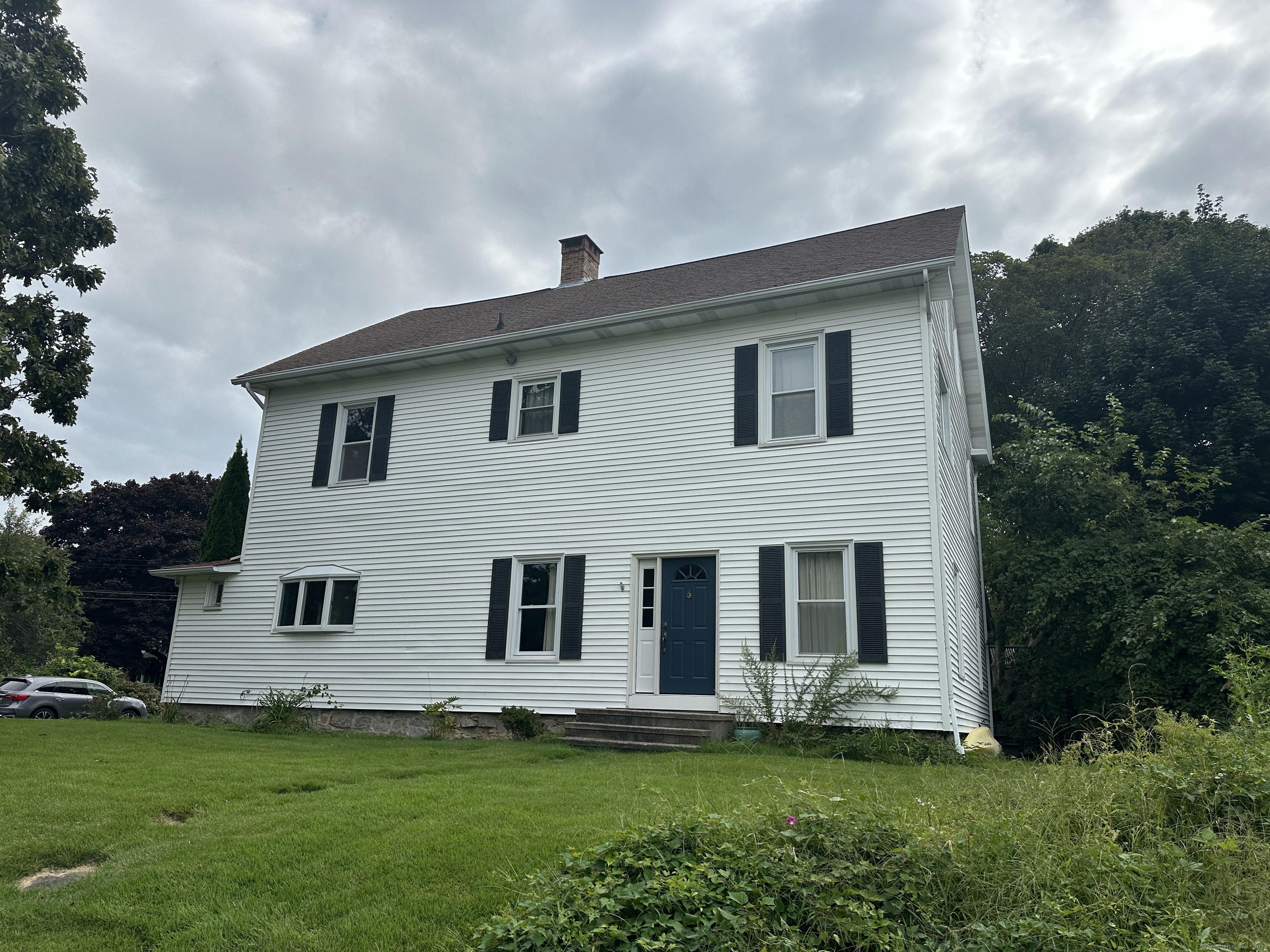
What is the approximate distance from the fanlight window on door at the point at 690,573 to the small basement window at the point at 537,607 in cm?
182

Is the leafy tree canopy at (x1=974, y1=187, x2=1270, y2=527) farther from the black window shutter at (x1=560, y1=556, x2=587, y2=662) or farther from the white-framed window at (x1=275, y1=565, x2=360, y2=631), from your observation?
the white-framed window at (x1=275, y1=565, x2=360, y2=631)

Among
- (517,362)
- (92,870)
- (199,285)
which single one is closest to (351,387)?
(517,362)

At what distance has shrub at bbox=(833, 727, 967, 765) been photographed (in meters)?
9.24

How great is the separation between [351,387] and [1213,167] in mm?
24059

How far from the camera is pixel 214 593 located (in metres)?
14.8

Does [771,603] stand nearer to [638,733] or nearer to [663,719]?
[663,719]

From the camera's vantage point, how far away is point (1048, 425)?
16719mm

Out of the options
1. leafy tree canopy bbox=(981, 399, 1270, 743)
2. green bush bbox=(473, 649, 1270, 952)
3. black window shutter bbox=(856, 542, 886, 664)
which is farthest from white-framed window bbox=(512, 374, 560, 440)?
green bush bbox=(473, 649, 1270, 952)

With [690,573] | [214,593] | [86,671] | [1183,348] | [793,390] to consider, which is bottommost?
[86,671]

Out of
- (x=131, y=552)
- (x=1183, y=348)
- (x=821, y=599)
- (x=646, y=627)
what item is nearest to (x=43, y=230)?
(x=646, y=627)

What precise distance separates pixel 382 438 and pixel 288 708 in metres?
4.51

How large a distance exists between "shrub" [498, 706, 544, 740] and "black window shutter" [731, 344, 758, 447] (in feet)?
15.2

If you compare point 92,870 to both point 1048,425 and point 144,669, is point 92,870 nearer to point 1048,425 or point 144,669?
point 1048,425

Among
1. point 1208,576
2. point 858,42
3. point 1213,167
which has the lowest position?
point 1208,576
